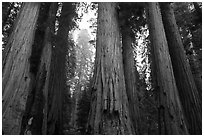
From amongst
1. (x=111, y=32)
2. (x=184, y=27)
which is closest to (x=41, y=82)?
(x=111, y=32)

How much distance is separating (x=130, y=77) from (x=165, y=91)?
10.1 feet

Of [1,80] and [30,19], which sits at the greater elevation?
[30,19]

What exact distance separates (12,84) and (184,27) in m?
8.17

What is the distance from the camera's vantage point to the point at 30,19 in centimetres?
551

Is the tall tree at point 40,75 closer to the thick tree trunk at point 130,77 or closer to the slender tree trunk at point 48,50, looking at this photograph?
the slender tree trunk at point 48,50

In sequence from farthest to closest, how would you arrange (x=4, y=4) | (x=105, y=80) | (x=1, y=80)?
(x=4, y=4)
(x=1, y=80)
(x=105, y=80)

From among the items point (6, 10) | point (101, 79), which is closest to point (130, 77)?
point (101, 79)

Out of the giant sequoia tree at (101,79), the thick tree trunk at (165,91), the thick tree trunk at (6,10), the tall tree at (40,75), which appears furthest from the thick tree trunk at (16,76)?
the thick tree trunk at (6,10)

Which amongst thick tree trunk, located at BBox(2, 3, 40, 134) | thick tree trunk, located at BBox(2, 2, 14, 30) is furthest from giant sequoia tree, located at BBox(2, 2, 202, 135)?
thick tree trunk, located at BBox(2, 2, 14, 30)

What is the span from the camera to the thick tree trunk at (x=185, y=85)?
15.6 ft

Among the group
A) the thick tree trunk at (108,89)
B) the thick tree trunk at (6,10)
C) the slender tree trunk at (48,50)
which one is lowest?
the thick tree trunk at (108,89)

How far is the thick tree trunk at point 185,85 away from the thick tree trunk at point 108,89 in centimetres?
201

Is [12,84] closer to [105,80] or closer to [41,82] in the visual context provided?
[41,82]

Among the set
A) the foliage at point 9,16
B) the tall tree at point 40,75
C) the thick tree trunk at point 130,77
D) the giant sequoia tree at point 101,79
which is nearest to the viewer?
the giant sequoia tree at point 101,79
